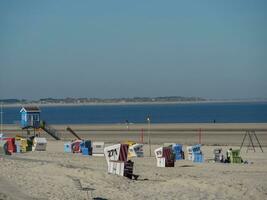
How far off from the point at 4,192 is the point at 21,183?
7.34 feet

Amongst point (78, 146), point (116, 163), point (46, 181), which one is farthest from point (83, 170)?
point (78, 146)

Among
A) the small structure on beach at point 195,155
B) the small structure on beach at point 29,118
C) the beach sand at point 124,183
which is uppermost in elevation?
the small structure on beach at point 29,118

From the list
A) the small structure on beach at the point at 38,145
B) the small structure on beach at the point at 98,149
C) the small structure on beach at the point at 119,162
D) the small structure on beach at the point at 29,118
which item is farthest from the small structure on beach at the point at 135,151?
the small structure on beach at the point at 29,118

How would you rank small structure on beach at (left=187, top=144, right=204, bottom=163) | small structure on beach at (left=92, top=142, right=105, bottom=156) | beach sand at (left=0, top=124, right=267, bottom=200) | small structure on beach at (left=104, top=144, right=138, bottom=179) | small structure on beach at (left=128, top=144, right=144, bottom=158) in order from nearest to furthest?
beach sand at (left=0, top=124, right=267, bottom=200), small structure on beach at (left=104, top=144, right=138, bottom=179), small structure on beach at (left=187, top=144, right=204, bottom=163), small structure on beach at (left=128, top=144, right=144, bottom=158), small structure on beach at (left=92, top=142, right=105, bottom=156)

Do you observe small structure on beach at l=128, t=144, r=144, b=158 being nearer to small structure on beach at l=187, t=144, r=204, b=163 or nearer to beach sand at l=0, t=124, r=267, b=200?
small structure on beach at l=187, t=144, r=204, b=163

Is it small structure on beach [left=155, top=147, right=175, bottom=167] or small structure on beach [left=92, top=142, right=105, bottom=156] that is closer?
small structure on beach [left=155, top=147, right=175, bottom=167]

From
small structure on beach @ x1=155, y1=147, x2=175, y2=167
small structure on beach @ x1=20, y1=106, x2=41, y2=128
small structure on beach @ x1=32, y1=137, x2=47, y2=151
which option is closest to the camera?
small structure on beach @ x1=155, y1=147, x2=175, y2=167

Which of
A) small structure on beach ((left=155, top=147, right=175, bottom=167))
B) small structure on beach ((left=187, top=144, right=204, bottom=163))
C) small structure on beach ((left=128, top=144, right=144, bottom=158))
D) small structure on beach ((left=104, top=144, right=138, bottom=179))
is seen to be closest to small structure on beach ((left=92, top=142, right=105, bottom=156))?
small structure on beach ((left=128, top=144, right=144, bottom=158))

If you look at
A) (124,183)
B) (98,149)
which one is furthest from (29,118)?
(124,183)

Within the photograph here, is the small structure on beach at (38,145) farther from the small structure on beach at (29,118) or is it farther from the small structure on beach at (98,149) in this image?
the small structure on beach at (29,118)

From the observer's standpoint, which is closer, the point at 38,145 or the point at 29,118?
the point at 38,145

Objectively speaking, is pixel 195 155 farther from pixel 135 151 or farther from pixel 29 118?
pixel 29 118

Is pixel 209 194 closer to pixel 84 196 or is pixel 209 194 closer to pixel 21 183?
pixel 84 196

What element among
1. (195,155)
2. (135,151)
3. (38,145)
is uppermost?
(38,145)
